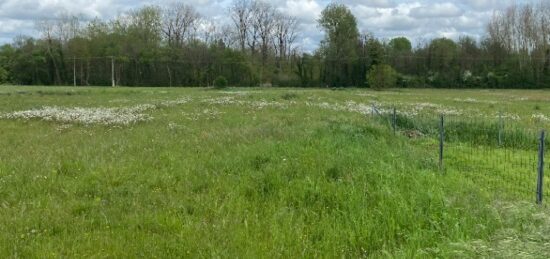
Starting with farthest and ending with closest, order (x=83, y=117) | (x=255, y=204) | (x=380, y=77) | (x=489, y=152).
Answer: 1. (x=380, y=77)
2. (x=83, y=117)
3. (x=489, y=152)
4. (x=255, y=204)

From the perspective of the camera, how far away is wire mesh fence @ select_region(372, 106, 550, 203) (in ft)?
28.6

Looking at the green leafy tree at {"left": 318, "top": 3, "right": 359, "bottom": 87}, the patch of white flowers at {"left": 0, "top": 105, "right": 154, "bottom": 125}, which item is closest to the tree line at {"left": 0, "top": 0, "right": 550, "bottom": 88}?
the green leafy tree at {"left": 318, "top": 3, "right": 359, "bottom": 87}

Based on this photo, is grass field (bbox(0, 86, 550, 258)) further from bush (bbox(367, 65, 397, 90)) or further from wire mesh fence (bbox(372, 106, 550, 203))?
bush (bbox(367, 65, 397, 90))

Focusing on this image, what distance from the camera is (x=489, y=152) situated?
44.3 ft

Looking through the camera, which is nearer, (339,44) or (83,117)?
(83,117)

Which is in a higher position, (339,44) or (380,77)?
(339,44)

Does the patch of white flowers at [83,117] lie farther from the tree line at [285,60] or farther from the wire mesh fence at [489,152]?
the tree line at [285,60]

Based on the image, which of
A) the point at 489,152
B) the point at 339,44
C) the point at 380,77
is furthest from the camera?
the point at 339,44

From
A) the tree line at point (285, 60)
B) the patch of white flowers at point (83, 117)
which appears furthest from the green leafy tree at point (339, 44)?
the patch of white flowers at point (83, 117)

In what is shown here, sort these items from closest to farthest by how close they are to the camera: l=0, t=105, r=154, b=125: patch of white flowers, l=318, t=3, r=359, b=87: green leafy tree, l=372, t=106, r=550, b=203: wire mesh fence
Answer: l=372, t=106, r=550, b=203: wire mesh fence, l=0, t=105, r=154, b=125: patch of white flowers, l=318, t=3, r=359, b=87: green leafy tree

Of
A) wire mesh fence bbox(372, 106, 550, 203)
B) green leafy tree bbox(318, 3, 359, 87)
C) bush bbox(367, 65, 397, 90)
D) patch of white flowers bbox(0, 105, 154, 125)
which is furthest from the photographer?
green leafy tree bbox(318, 3, 359, 87)

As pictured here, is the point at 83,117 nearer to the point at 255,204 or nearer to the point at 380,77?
the point at 255,204

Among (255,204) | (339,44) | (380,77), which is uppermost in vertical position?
(339,44)

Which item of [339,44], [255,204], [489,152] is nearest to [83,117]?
[255,204]
